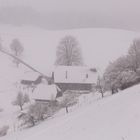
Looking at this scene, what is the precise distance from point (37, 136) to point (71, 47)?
Answer: 54.2 m

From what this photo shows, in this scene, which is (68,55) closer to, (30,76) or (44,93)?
(30,76)

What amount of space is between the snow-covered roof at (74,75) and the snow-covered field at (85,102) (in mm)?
6435

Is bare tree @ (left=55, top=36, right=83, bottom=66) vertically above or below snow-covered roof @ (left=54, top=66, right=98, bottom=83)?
above

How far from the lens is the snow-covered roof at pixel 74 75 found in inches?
2282

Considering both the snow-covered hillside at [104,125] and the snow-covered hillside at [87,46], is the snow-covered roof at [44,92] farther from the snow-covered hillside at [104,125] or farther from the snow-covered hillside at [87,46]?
the snow-covered hillside at [104,125]

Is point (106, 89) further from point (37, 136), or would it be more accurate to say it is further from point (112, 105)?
point (37, 136)

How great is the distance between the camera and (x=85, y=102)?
32062mm

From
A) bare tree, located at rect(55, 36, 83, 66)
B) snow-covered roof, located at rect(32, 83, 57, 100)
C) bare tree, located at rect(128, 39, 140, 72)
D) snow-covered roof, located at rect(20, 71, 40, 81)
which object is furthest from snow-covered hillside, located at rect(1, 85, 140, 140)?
bare tree, located at rect(55, 36, 83, 66)

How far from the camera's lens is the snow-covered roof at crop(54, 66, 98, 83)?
58.0 meters

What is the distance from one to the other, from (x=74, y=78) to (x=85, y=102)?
26294mm

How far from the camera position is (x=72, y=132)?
651 inches

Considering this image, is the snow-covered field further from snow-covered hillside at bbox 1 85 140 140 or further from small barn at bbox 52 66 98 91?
small barn at bbox 52 66 98 91

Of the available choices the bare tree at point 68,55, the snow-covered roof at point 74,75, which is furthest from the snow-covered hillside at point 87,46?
the snow-covered roof at point 74,75

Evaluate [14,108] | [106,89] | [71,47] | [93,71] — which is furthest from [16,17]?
[106,89]
